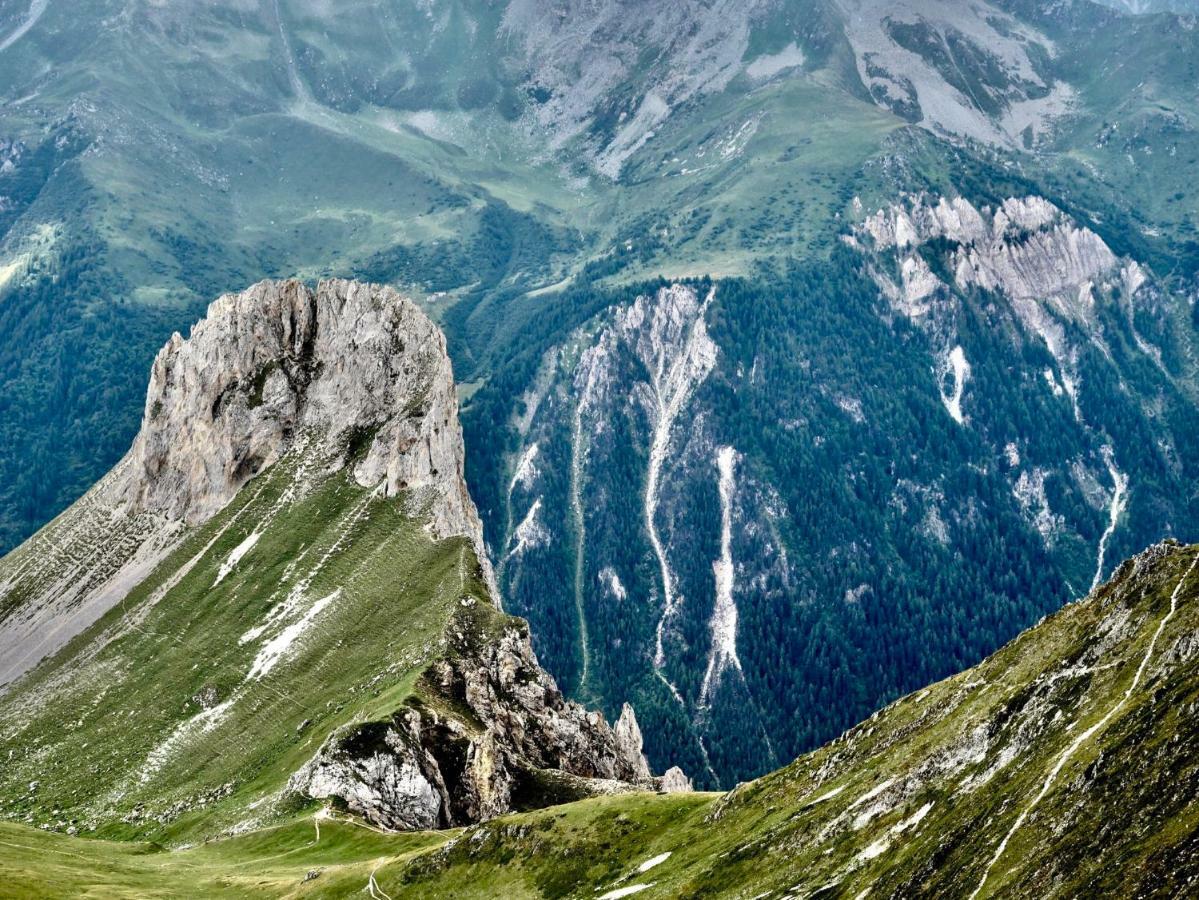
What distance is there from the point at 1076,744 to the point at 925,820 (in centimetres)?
1061

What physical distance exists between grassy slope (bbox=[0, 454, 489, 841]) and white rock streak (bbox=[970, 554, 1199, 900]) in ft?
299

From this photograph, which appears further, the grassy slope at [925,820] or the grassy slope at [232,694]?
the grassy slope at [232,694]

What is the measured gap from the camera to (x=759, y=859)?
79.2 meters

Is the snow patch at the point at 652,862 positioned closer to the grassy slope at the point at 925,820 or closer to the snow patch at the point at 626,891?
the grassy slope at the point at 925,820

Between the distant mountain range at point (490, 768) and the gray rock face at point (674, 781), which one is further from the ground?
the distant mountain range at point (490, 768)

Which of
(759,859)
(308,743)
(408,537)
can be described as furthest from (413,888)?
(408,537)

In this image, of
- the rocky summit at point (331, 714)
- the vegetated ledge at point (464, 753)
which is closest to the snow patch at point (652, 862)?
the vegetated ledge at point (464, 753)

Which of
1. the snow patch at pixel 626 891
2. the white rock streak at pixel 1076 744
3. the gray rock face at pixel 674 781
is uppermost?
the white rock streak at pixel 1076 744

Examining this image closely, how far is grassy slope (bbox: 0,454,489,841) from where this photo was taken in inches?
5851

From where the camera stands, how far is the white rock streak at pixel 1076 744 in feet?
187

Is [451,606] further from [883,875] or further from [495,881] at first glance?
[883,875]

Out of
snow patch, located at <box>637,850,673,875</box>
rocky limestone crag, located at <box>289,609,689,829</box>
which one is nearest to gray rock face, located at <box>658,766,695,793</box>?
rocky limestone crag, located at <box>289,609,689,829</box>

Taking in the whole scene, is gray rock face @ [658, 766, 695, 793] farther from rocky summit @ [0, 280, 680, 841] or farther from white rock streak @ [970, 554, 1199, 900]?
white rock streak @ [970, 554, 1199, 900]

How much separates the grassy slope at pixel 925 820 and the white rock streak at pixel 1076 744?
0.98 feet
